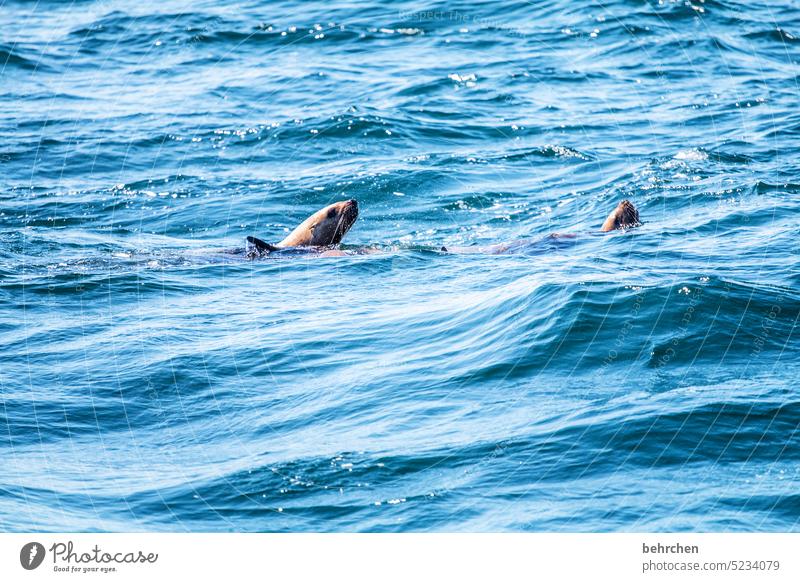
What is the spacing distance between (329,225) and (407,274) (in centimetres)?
186

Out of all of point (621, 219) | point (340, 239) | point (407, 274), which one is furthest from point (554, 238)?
point (340, 239)

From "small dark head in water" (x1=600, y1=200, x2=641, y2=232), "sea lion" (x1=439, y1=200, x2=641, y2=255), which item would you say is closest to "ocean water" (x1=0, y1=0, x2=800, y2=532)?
"sea lion" (x1=439, y1=200, x2=641, y2=255)

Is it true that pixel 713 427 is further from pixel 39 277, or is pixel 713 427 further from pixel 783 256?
pixel 39 277

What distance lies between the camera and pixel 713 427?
23.0 feet

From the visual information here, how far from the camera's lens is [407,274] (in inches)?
440

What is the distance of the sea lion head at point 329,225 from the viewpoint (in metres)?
12.7

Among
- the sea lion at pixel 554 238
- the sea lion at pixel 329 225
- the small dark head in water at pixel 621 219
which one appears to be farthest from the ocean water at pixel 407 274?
the sea lion at pixel 329 225

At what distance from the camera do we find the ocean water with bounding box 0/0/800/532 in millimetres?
6703

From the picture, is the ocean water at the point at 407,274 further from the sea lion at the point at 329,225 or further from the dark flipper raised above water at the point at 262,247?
the sea lion at the point at 329,225

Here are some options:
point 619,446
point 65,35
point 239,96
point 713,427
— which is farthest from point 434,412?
point 65,35

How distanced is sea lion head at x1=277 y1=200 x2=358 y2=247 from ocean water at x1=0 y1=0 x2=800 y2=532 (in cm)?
44

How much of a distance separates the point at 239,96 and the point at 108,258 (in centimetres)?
752

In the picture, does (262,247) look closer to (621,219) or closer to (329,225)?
(329,225)
